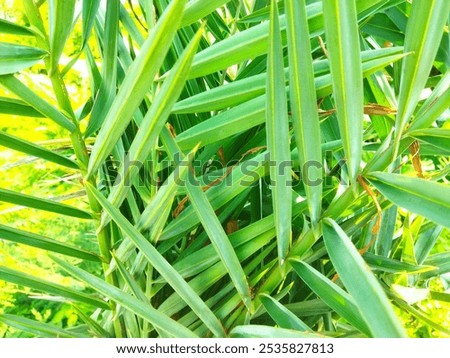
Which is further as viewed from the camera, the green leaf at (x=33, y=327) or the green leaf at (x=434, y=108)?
the green leaf at (x=33, y=327)

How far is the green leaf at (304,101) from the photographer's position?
11.5 inches

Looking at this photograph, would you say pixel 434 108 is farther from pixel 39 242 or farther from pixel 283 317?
pixel 39 242

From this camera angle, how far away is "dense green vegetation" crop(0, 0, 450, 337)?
30cm

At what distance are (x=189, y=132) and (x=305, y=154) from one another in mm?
90

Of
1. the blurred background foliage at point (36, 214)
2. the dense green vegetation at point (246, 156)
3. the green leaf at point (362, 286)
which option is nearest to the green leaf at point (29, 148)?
the dense green vegetation at point (246, 156)

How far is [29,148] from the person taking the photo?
0.41 meters

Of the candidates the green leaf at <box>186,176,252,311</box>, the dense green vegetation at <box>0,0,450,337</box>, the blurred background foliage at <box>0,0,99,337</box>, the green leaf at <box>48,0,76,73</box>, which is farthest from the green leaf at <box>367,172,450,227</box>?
the blurred background foliage at <box>0,0,99,337</box>

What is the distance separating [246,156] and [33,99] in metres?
0.17

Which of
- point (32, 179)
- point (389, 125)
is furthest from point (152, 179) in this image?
point (32, 179)

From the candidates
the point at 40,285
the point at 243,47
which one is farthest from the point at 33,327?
the point at 243,47

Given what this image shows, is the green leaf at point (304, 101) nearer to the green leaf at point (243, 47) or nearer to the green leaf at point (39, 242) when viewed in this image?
the green leaf at point (243, 47)

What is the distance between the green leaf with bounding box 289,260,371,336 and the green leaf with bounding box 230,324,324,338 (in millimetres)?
27

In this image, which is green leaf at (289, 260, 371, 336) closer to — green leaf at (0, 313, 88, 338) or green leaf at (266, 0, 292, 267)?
green leaf at (266, 0, 292, 267)

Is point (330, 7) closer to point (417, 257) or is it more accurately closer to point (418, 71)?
point (418, 71)
